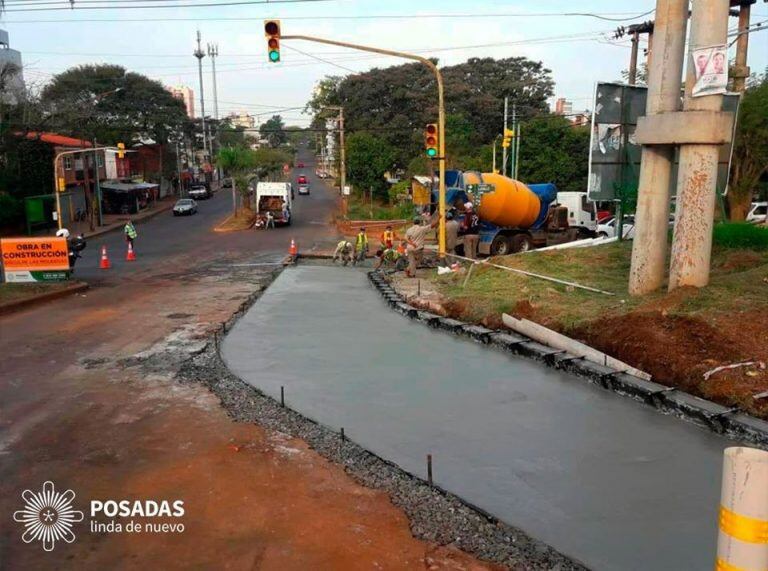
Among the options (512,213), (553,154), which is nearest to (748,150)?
(512,213)

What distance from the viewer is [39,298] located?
16.6 m

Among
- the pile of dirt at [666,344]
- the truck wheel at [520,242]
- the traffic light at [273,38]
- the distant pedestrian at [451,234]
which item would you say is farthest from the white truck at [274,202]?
the pile of dirt at [666,344]

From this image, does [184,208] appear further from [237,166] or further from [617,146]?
[617,146]

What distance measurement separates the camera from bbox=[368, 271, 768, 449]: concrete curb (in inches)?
277

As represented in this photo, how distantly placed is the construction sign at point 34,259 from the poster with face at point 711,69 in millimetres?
16191

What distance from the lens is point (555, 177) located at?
4284 centimetres

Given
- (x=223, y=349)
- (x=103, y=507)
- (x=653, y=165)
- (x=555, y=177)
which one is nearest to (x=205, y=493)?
(x=103, y=507)

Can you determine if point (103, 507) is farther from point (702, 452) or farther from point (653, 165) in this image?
point (653, 165)

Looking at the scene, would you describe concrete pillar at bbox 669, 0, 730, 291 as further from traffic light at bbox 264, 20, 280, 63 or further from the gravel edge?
traffic light at bbox 264, 20, 280, 63

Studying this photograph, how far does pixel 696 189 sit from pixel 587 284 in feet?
11.1

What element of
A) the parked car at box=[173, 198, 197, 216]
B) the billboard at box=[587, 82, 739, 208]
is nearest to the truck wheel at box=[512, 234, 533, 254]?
the billboard at box=[587, 82, 739, 208]

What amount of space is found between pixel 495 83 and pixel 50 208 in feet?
149

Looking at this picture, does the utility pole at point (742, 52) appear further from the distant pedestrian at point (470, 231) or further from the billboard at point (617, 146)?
the distant pedestrian at point (470, 231)

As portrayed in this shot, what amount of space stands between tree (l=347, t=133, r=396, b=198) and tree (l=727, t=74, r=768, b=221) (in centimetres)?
2611
